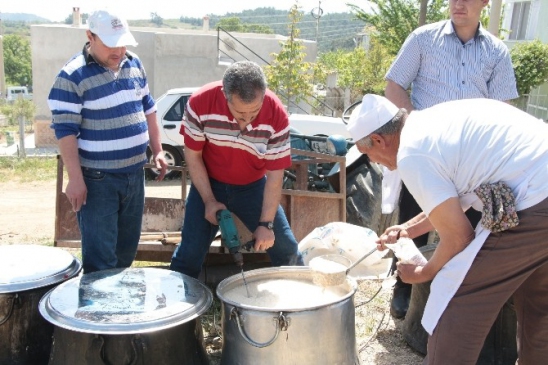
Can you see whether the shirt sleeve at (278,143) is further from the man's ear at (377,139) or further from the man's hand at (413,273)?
the man's hand at (413,273)

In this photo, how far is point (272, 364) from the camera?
9.01 feet

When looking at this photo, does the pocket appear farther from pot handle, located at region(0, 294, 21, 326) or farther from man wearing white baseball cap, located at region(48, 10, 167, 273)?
pot handle, located at region(0, 294, 21, 326)

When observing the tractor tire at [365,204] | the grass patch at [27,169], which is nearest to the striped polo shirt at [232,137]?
the tractor tire at [365,204]

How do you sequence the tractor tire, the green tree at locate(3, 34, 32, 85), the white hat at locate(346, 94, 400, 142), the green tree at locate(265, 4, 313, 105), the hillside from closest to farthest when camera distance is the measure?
the white hat at locate(346, 94, 400, 142), the tractor tire, the green tree at locate(265, 4, 313, 105), the green tree at locate(3, 34, 32, 85), the hillside

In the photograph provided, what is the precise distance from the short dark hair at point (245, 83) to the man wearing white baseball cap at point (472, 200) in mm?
702

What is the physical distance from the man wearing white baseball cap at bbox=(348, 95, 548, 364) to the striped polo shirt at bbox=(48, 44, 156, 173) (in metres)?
1.51

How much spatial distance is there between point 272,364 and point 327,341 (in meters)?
0.27

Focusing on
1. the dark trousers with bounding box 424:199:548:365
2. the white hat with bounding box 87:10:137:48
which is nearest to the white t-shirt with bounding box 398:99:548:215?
the dark trousers with bounding box 424:199:548:365

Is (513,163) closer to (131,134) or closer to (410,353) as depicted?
(410,353)

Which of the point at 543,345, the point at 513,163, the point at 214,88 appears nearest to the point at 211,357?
the point at 214,88

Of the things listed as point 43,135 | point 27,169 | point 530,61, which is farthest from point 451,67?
point 530,61

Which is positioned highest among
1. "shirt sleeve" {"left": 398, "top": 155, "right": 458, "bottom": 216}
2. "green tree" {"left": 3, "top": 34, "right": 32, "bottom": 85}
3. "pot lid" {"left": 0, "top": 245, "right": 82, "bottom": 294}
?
"shirt sleeve" {"left": 398, "top": 155, "right": 458, "bottom": 216}

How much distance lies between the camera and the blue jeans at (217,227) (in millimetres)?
3473

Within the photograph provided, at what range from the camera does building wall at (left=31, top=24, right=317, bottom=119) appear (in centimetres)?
1750
